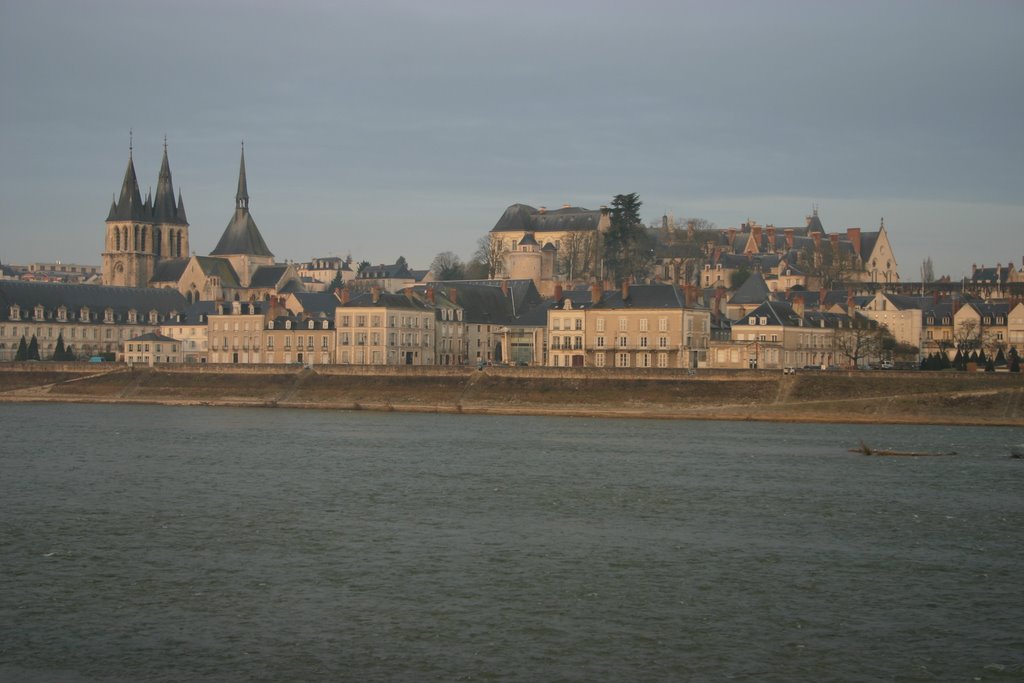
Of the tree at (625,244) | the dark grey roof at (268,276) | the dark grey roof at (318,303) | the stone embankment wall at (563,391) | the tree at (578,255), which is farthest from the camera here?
the dark grey roof at (268,276)

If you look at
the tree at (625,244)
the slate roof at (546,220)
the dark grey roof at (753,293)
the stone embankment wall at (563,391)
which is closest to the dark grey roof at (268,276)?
the slate roof at (546,220)

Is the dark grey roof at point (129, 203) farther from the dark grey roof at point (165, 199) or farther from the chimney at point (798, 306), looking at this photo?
the chimney at point (798, 306)

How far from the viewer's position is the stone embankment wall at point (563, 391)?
224 ft

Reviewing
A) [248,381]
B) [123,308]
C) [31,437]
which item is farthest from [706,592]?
[123,308]

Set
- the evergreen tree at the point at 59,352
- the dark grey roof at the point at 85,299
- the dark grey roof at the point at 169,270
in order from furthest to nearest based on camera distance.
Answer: the dark grey roof at the point at 169,270
the dark grey roof at the point at 85,299
the evergreen tree at the point at 59,352

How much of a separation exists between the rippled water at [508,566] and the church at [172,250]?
98.1 m

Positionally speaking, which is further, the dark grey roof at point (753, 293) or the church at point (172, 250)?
the church at point (172, 250)

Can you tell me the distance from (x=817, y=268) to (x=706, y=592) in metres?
112

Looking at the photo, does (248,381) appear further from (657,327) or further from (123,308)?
(123,308)

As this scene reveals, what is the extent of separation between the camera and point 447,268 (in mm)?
159875

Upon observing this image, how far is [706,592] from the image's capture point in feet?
84.1

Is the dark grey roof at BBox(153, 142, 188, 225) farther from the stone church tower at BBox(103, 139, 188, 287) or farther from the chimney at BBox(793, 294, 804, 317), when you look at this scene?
the chimney at BBox(793, 294, 804, 317)

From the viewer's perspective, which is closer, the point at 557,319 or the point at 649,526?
the point at 649,526

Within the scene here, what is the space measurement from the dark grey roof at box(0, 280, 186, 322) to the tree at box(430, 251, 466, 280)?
31502 millimetres
